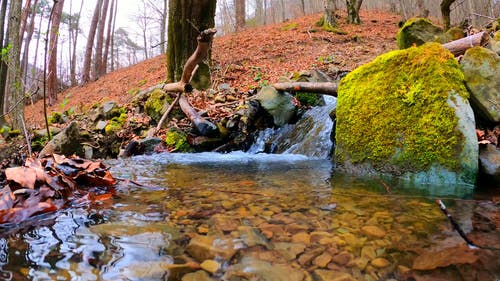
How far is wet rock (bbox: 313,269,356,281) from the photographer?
130cm

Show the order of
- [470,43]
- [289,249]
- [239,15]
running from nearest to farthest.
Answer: [289,249] < [470,43] < [239,15]

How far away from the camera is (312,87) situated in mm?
5676

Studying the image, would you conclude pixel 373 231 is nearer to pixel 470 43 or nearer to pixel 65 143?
pixel 470 43

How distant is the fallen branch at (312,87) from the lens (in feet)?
17.7

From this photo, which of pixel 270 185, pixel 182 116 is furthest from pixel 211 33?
pixel 270 185

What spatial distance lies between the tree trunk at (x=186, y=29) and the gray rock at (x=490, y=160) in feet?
21.3

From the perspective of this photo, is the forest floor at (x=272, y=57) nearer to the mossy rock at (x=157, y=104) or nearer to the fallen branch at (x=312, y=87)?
the mossy rock at (x=157, y=104)

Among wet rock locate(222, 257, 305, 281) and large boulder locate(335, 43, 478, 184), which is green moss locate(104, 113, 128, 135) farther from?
wet rock locate(222, 257, 305, 281)

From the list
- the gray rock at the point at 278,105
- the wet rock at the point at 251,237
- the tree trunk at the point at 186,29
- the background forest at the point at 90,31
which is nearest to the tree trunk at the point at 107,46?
the background forest at the point at 90,31

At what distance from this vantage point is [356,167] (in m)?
3.38

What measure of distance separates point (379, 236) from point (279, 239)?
21.2 inches

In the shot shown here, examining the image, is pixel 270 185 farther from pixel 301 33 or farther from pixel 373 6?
pixel 373 6

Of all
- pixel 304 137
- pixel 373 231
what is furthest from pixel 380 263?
pixel 304 137

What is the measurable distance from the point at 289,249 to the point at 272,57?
33.8 ft
